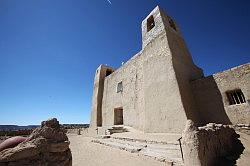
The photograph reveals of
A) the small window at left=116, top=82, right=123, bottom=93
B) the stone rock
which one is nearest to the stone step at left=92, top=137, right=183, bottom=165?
the stone rock

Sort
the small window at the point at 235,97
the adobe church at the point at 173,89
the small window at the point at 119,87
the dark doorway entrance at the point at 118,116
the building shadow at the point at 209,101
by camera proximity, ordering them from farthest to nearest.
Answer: the dark doorway entrance at the point at 118,116
the small window at the point at 119,87
the building shadow at the point at 209,101
the adobe church at the point at 173,89
the small window at the point at 235,97

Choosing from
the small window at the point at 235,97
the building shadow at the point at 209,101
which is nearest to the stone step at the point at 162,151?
the building shadow at the point at 209,101

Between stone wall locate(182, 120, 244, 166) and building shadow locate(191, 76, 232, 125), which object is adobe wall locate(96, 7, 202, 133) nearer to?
building shadow locate(191, 76, 232, 125)

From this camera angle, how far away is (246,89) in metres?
8.19

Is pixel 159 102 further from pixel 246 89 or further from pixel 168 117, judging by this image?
pixel 246 89

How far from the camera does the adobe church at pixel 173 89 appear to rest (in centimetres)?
876

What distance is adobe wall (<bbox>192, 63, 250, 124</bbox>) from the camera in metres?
8.24

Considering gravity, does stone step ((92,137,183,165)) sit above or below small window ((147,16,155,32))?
below

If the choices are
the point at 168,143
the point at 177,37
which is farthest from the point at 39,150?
→ the point at 177,37

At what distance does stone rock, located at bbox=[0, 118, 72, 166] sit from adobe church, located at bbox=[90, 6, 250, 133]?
736 cm

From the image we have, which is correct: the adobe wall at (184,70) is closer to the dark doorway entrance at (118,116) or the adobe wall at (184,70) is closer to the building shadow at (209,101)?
the building shadow at (209,101)

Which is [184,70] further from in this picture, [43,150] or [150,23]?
[43,150]

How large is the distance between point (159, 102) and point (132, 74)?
5656 millimetres

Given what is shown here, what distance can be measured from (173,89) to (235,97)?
3393 millimetres
